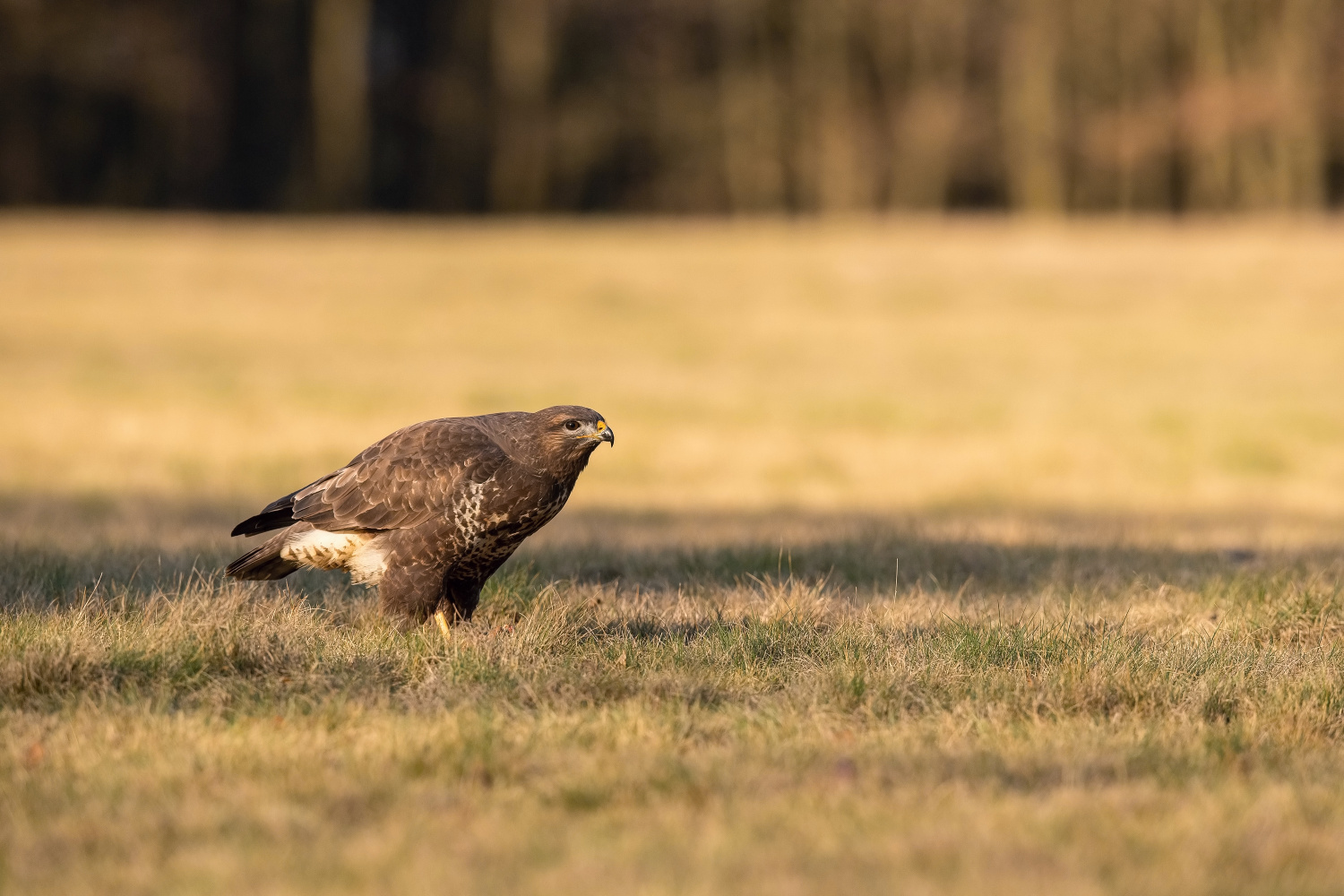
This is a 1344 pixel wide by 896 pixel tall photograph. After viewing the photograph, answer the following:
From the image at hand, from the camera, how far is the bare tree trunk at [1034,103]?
122 feet

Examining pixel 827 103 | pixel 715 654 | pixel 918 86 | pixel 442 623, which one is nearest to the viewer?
pixel 715 654

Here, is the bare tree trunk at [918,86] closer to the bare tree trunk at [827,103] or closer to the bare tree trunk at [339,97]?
the bare tree trunk at [827,103]

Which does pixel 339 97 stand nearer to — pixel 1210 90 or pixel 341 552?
pixel 1210 90

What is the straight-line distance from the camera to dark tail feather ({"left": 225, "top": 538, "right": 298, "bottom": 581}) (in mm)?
6707

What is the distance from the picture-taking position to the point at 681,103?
44.5 meters

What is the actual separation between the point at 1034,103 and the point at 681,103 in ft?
37.7

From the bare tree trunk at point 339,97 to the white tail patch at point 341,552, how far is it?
32702 mm

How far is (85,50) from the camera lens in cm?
3762

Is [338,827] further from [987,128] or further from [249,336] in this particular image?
[987,128]

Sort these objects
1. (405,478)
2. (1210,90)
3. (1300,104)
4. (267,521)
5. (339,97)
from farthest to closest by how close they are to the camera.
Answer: (339,97), (1210,90), (1300,104), (267,521), (405,478)

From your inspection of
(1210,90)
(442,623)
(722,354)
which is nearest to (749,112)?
(1210,90)

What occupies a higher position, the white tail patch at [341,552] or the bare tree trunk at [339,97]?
the bare tree trunk at [339,97]

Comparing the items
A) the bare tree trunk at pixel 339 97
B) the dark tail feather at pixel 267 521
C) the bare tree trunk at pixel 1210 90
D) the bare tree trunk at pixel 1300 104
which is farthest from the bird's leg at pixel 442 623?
the bare tree trunk at pixel 1210 90

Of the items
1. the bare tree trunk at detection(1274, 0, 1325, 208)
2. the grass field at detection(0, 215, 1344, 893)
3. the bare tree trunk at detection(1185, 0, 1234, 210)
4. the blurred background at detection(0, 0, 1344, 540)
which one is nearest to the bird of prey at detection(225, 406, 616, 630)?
the grass field at detection(0, 215, 1344, 893)
